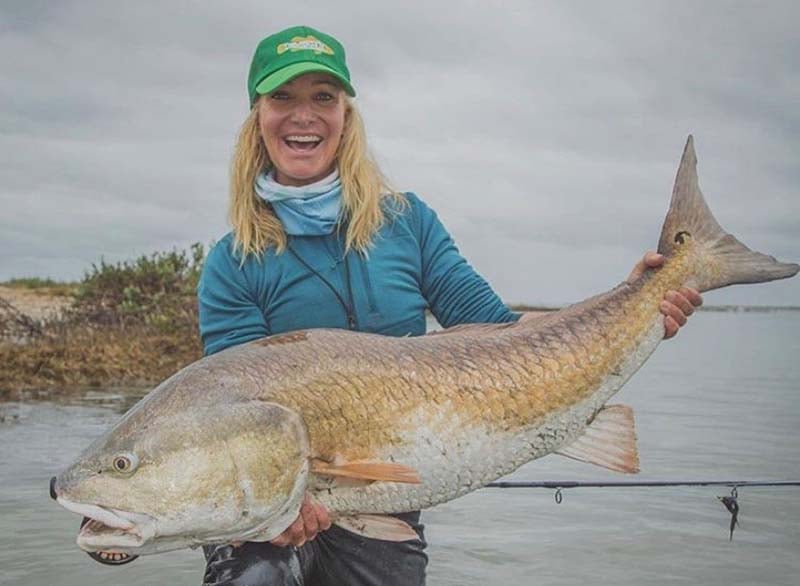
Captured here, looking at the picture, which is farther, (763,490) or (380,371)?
(763,490)

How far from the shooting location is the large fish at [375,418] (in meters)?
3.39

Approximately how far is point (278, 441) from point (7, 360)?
1349 centimetres

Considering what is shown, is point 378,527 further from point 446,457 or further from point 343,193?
point 343,193

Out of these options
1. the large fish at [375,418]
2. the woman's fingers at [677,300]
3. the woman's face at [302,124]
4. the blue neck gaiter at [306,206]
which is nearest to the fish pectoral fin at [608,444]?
the large fish at [375,418]

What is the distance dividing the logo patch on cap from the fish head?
179 centimetres

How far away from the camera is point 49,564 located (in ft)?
24.5


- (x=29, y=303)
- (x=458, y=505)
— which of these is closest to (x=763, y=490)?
(x=458, y=505)

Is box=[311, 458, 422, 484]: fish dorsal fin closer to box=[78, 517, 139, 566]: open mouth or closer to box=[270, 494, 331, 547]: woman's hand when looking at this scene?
box=[270, 494, 331, 547]: woman's hand

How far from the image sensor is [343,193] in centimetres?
470

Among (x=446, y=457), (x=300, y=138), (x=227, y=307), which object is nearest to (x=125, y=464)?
(x=446, y=457)

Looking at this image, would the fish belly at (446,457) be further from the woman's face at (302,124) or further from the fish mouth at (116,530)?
the woman's face at (302,124)

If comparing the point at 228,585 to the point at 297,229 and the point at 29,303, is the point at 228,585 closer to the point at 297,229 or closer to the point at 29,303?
the point at 297,229

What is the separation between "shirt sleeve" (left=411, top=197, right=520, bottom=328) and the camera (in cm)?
483

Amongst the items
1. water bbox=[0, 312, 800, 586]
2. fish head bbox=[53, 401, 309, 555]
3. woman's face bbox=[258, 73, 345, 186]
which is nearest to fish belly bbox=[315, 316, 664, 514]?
fish head bbox=[53, 401, 309, 555]
